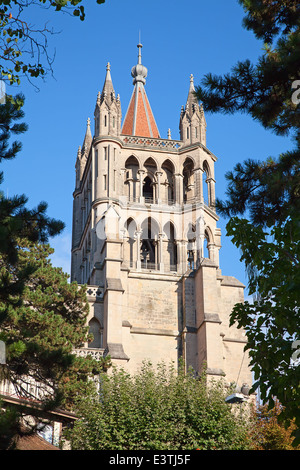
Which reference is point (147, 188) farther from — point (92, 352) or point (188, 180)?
point (92, 352)

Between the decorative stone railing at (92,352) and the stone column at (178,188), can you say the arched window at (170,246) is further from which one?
the decorative stone railing at (92,352)

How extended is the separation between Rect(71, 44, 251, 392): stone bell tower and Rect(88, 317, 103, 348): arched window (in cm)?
5

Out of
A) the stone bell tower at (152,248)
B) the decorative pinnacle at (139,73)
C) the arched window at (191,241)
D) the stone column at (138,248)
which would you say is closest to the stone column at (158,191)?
the stone bell tower at (152,248)

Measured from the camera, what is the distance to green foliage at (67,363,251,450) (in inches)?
831

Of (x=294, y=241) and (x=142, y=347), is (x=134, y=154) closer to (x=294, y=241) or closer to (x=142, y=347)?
(x=142, y=347)

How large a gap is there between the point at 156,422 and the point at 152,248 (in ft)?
73.9

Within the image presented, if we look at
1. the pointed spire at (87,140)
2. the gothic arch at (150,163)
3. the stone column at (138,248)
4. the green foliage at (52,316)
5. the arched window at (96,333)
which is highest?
the pointed spire at (87,140)

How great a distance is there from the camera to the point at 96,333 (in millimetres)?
36250

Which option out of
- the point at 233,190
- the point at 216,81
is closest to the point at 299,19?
the point at 216,81

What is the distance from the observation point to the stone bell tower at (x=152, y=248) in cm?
3625

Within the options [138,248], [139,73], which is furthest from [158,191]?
[139,73]

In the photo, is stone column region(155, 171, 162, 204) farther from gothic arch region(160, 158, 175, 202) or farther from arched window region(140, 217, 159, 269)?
arched window region(140, 217, 159, 269)

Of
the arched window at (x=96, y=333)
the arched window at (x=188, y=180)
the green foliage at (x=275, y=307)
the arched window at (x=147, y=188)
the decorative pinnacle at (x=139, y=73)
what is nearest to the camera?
the green foliage at (x=275, y=307)

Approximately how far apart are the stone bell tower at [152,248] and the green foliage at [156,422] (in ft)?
33.2
